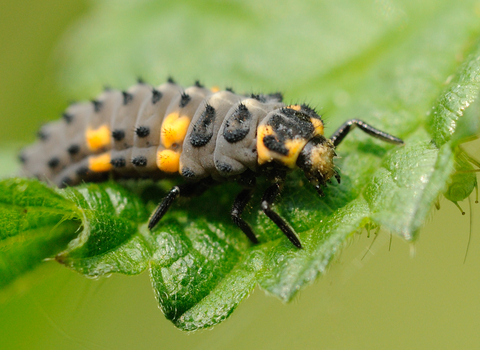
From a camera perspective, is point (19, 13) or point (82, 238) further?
point (19, 13)

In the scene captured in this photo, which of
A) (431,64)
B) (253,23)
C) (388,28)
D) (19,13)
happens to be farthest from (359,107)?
(19,13)

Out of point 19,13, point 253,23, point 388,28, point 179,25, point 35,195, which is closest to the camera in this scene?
point 35,195

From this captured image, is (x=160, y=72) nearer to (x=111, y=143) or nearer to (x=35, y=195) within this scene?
(x=111, y=143)

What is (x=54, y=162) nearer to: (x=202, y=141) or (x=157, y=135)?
(x=157, y=135)

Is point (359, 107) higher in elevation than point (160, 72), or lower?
lower

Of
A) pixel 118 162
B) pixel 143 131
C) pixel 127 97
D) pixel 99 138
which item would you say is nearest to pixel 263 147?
pixel 143 131

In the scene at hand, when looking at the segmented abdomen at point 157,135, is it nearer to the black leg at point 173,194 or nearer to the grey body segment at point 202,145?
the grey body segment at point 202,145
